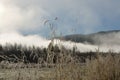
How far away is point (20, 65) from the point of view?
1146 cm

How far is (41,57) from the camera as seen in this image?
37.9 ft

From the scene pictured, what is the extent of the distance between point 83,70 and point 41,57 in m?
1.23

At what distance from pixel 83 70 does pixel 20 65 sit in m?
1.60

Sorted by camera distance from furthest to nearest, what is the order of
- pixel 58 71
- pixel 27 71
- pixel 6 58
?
pixel 27 71 < pixel 6 58 < pixel 58 71

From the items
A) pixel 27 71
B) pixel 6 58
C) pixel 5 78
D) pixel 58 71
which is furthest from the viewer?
pixel 5 78

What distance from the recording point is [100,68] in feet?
35.4

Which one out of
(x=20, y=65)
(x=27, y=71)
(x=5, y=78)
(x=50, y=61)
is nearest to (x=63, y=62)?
(x=50, y=61)

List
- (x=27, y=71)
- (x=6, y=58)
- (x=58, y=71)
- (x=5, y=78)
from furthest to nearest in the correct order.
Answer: (x=5, y=78)
(x=27, y=71)
(x=6, y=58)
(x=58, y=71)

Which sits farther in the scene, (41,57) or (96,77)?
(41,57)

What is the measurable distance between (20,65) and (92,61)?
1.76 m

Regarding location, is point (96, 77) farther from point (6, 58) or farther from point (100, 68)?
point (6, 58)

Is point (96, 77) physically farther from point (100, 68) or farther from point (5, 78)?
point (5, 78)

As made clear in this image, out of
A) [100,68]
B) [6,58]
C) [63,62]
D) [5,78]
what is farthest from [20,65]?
[5,78]

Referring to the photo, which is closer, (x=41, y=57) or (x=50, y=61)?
(x=50, y=61)
